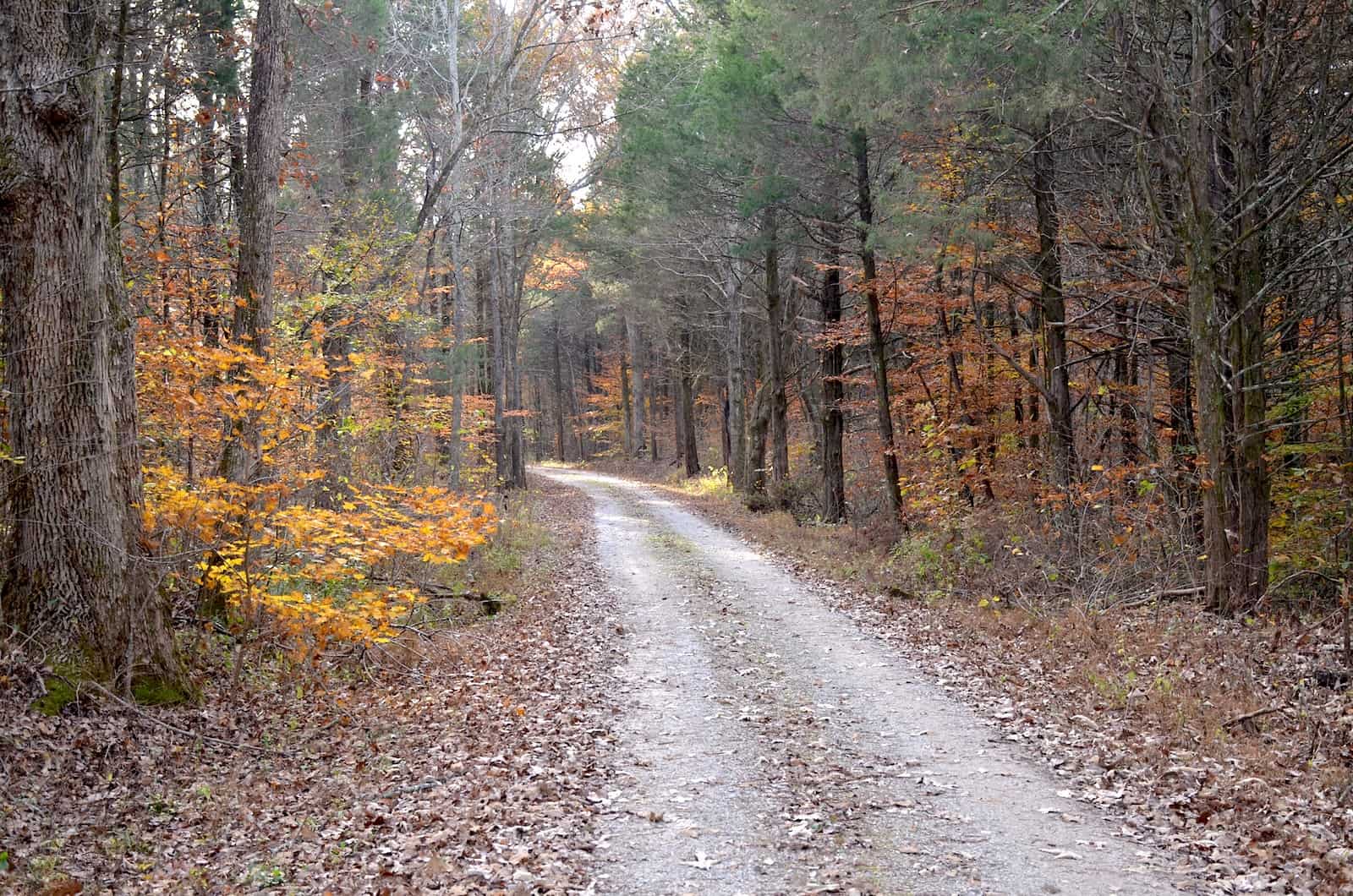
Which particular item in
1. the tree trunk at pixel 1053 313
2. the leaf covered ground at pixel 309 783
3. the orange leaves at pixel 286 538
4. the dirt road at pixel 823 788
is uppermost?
the tree trunk at pixel 1053 313

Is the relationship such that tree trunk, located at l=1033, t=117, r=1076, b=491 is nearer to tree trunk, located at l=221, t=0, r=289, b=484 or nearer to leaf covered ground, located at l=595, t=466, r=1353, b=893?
leaf covered ground, located at l=595, t=466, r=1353, b=893

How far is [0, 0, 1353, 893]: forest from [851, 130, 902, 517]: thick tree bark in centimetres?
9

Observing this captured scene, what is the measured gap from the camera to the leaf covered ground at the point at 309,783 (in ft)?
16.5

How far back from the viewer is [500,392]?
2570 centimetres

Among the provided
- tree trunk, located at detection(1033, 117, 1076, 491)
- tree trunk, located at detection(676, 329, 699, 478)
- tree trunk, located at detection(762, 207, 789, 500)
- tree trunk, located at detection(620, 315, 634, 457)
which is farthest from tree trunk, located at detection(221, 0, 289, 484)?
tree trunk, located at detection(620, 315, 634, 457)

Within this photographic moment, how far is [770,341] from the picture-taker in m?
21.3

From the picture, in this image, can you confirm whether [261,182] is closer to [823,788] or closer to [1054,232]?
[823,788]

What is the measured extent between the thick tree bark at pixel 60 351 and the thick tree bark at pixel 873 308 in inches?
437

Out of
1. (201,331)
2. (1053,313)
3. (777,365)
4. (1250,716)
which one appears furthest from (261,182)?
(777,365)

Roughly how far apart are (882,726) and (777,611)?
14.6 feet

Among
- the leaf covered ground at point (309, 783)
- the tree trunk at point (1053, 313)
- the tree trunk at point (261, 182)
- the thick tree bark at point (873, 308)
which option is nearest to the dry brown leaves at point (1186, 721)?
the leaf covered ground at point (309, 783)

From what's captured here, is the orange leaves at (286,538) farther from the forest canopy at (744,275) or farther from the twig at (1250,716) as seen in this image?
the twig at (1250,716)

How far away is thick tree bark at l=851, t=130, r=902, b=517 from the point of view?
15492mm

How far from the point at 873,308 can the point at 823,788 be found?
1101cm
